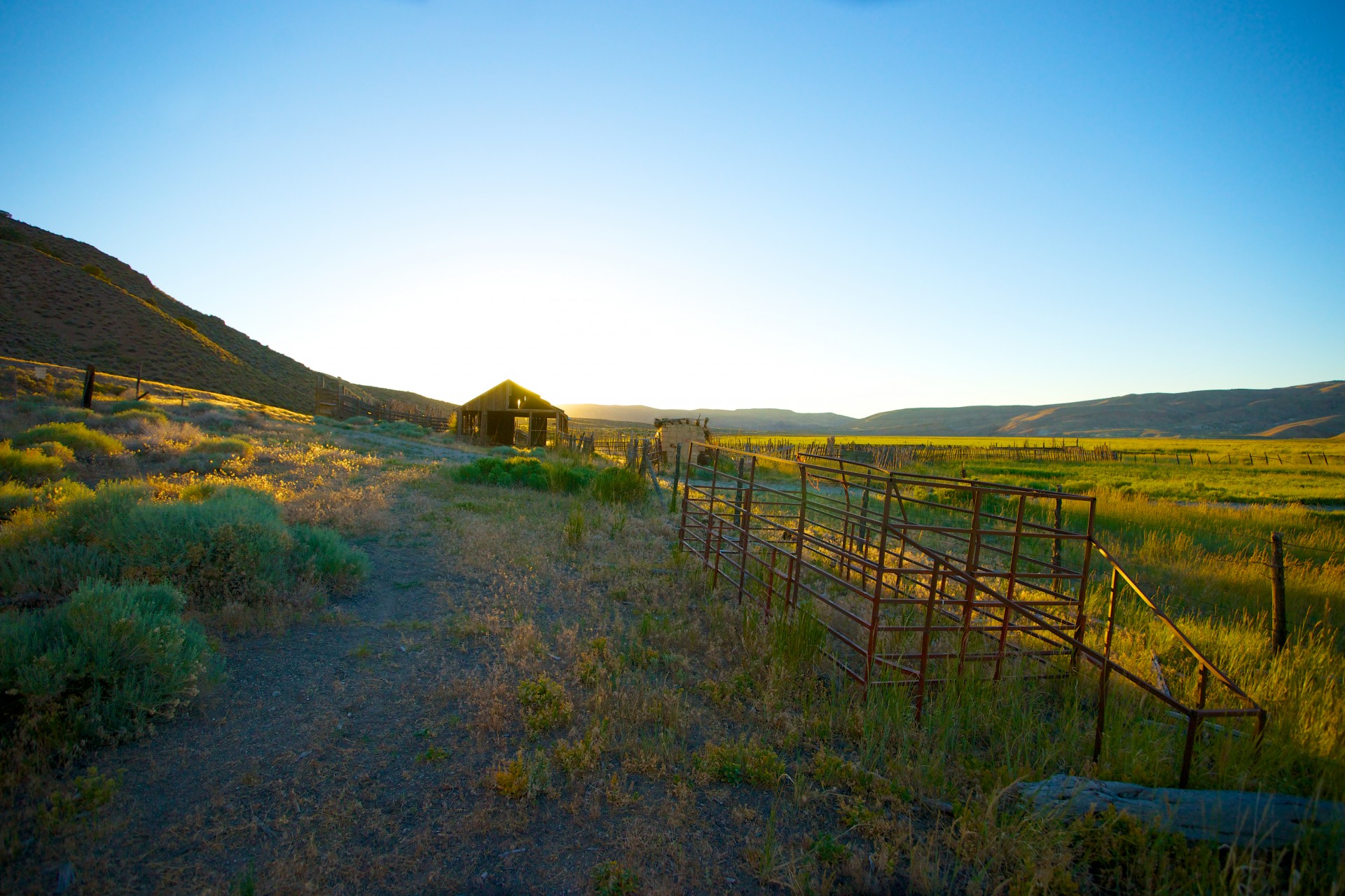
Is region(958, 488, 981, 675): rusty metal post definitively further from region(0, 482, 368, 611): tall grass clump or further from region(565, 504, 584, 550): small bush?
region(0, 482, 368, 611): tall grass clump

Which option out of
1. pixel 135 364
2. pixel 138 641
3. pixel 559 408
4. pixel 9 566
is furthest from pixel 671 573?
pixel 135 364

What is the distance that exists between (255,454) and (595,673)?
13.8m

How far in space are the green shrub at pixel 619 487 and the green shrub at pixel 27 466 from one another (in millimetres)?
9605

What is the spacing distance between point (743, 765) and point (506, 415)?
104 ft

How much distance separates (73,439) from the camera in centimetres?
1215

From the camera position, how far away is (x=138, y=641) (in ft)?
13.4

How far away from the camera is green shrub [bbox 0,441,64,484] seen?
9.25 metres

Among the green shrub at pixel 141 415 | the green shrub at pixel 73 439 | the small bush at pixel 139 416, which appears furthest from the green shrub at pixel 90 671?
the green shrub at pixel 141 415

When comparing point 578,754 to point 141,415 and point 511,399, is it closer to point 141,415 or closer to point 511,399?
point 141,415

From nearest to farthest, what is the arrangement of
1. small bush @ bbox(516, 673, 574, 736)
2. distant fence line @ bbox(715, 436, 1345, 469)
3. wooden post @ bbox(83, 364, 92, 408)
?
small bush @ bbox(516, 673, 574, 736) < wooden post @ bbox(83, 364, 92, 408) < distant fence line @ bbox(715, 436, 1345, 469)

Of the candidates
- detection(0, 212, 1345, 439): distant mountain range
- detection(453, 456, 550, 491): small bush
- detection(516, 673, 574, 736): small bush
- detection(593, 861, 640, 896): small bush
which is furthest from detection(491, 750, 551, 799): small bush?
detection(0, 212, 1345, 439): distant mountain range

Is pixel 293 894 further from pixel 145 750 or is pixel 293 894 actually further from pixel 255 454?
pixel 255 454

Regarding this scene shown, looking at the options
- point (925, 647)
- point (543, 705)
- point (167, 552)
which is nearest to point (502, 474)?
point (167, 552)

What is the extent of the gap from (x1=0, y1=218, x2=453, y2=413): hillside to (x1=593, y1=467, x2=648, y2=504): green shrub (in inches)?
1497
